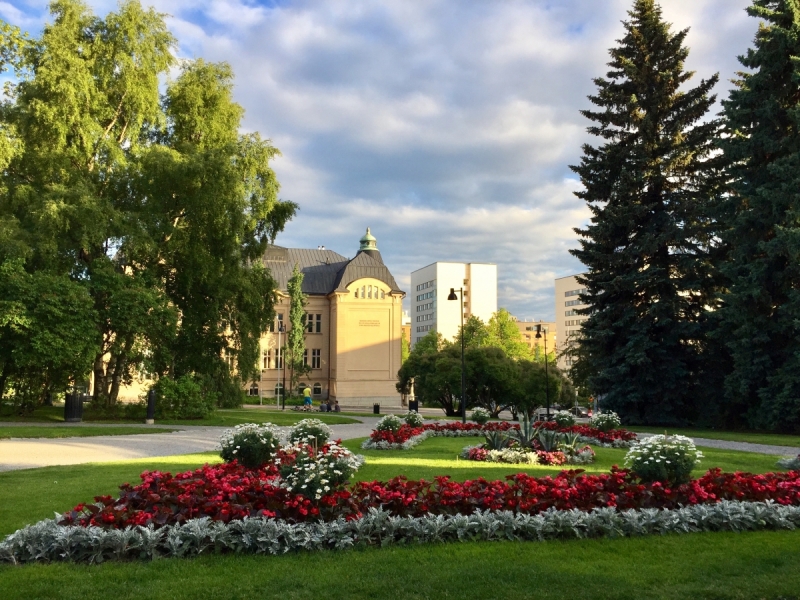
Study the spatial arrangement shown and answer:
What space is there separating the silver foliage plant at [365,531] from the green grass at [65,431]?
1458 centimetres

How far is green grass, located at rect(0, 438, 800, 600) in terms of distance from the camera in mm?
4922

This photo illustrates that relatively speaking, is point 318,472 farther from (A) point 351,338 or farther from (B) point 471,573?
(A) point 351,338

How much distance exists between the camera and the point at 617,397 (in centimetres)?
2773

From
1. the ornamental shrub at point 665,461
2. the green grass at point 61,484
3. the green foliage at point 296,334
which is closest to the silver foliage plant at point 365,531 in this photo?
the ornamental shrub at point 665,461

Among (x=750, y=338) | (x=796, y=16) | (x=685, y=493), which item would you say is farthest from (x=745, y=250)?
(x=685, y=493)

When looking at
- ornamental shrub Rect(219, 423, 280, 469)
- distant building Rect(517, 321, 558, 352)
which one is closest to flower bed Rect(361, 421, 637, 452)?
ornamental shrub Rect(219, 423, 280, 469)

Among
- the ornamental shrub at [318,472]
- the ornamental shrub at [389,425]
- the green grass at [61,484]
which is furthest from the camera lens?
the ornamental shrub at [389,425]

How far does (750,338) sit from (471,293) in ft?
366

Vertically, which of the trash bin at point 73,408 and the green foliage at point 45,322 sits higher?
the green foliage at point 45,322

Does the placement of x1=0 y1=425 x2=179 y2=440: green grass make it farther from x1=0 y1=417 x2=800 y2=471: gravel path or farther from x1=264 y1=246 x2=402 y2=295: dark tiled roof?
x1=264 y1=246 x2=402 y2=295: dark tiled roof

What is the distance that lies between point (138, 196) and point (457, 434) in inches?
641

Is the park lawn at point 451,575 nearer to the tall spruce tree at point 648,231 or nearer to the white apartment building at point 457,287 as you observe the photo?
the tall spruce tree at point 648,231

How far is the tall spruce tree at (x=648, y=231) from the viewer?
27219mm

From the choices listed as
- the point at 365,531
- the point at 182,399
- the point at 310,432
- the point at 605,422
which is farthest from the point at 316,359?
the point at 365,531
